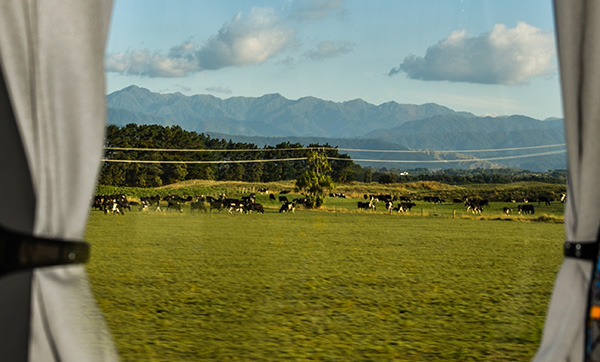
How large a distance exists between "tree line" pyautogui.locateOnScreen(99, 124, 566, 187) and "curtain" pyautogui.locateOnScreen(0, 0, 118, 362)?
600cm

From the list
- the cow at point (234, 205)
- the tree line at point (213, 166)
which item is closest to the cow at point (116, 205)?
the tree line at point (213, 166)

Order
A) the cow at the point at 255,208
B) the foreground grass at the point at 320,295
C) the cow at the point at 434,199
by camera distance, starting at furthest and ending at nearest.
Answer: the cow at the point at 255,208
the cow at the point at 434,199
the foreground grass at the point at 320,295

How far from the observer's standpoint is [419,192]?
1218 centimetres

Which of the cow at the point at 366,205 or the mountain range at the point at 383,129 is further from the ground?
the mountain range at the point at 383,129

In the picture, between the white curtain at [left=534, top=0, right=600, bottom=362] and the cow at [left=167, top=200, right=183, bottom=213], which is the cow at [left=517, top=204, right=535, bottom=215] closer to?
the cow at [left=167, top=200, right=183, bottom=213]

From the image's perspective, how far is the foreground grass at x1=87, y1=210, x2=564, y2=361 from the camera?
2.96m

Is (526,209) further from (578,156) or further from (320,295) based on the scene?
(578,156)

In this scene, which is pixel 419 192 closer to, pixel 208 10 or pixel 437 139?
pixel 437 139

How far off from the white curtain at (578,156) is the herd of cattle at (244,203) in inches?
354

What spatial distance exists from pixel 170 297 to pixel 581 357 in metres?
3.40

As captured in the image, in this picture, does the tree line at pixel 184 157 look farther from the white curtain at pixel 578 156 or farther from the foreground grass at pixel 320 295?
the white curtain at pixel 578 156

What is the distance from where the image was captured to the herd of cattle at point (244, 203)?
10984mm

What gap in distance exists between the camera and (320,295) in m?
4.73

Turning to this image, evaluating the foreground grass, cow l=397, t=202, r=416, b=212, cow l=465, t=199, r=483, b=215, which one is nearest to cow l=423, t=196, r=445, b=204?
cow l=397, t=202, r=416, b=212
